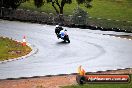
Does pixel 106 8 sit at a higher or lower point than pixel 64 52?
lower

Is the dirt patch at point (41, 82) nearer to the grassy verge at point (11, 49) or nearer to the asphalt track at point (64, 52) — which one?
the asphalt track at point (64, 52)

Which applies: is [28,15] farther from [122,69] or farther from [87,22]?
[122,69]

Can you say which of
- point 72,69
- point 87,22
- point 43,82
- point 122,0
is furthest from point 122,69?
point 122,0

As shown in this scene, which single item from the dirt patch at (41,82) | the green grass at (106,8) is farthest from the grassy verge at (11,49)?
the green grass at (106,8)

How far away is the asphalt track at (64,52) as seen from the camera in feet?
85.5

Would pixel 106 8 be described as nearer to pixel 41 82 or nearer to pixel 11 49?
pixel 11 49

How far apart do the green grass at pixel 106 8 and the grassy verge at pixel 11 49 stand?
1357 inches

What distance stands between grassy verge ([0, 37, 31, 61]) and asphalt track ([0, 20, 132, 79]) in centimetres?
106

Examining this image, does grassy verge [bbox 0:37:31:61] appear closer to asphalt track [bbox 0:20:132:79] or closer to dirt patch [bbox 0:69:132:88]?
asphalt track [bbox 0:20:132:79]

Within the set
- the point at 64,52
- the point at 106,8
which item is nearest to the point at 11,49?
the point at 64,52

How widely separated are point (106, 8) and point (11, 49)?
49.0 m

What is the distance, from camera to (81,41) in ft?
123

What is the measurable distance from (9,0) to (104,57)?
982 inches

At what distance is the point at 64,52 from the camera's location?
104 ft
